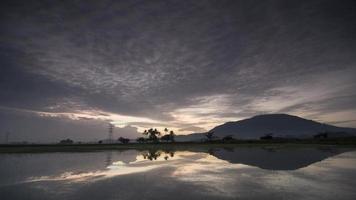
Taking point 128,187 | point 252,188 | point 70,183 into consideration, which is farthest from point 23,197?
point 252,188

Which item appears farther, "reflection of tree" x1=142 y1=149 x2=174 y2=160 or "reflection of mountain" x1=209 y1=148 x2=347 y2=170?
"reflection of tree" x1=142 y1=149 x2=174 y2=160

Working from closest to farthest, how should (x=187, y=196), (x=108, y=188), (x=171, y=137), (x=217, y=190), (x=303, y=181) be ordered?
(x=187, y=196), (x=217, y=190), (x=108, y=188), (x=303, y=181), (x=171, y=137)

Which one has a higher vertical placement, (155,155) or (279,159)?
(155,155)

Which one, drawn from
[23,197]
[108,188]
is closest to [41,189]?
[23,197]

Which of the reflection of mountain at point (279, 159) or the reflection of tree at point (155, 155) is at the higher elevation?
the reflection of tree at point (155, 155)

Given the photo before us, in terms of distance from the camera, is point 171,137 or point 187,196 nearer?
point 187,196

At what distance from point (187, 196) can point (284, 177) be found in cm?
1067

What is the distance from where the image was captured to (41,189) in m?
18.9

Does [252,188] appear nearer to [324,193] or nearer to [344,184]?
[324,193]

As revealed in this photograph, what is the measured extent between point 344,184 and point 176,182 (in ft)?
41.3

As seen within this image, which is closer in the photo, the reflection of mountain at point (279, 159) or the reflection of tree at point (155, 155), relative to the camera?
the reflection of mountain at point (279, 159)

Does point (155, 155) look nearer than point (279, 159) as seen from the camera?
No

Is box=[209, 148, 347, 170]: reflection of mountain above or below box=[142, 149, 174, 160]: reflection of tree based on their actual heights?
below

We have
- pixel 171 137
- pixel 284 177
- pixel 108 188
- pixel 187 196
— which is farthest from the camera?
pixel 171 137
